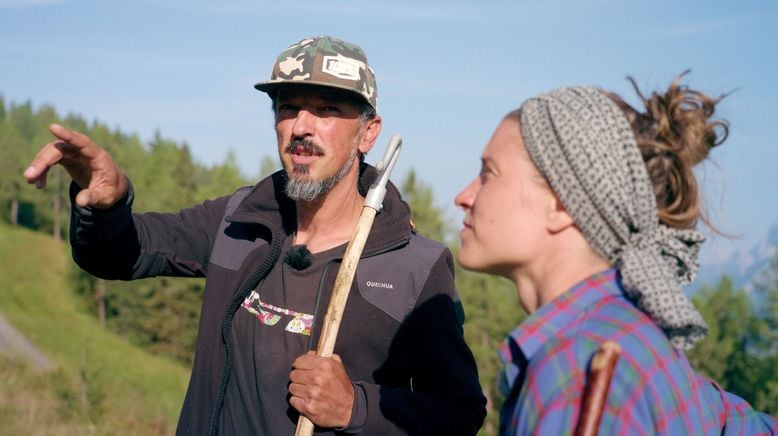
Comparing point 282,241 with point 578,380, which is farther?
point 282,241

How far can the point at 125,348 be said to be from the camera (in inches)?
2667

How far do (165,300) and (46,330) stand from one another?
28.9 feet

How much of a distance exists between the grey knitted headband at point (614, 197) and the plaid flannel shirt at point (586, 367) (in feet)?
0.24

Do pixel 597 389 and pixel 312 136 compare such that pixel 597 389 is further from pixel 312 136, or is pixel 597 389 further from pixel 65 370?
pixel 65 370

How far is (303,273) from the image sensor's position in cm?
430

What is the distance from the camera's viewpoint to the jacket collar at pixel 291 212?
170 inches

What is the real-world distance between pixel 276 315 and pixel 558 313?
1994mm

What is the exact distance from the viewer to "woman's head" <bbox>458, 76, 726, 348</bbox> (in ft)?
7.91

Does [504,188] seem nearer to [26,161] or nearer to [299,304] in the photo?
[299,304]

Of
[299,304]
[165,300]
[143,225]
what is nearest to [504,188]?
[299,304]

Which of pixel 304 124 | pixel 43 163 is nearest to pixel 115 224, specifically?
pixel 43 163

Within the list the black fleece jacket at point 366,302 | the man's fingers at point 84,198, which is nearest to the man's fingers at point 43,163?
the man's fingers at point 84,198

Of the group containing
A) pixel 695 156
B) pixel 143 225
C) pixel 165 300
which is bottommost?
pixel 165 300

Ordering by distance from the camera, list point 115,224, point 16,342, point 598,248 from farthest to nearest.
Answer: point 16,342 < point 115,224 < point 598,248
